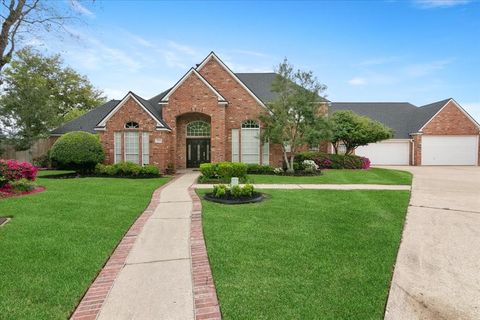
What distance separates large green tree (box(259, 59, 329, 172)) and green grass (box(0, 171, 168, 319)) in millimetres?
10128

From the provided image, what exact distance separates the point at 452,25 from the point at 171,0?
14.3m

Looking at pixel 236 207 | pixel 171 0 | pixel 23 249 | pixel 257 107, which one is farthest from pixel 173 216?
pixel 257 107

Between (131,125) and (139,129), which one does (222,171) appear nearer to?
(139,129)

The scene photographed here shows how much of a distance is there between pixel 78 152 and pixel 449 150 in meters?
31.5

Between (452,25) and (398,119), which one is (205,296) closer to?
(452,25)

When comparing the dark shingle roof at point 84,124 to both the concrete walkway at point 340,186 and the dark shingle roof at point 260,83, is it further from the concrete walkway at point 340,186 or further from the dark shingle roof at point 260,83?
the concrete walkway at point 340,186

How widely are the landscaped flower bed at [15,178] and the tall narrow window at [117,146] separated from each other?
6.80 metres

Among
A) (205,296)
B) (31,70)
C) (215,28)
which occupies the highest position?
(31,70)

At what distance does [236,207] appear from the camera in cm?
814

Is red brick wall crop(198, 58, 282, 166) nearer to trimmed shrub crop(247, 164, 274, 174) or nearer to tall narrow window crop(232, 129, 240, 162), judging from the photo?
tall narrow window crop(232, 129, 240, 162)

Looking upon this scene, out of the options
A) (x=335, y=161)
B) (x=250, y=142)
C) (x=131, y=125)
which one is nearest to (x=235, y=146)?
(x=250, y=142)

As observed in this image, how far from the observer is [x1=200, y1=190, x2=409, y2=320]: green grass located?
10.7 ft

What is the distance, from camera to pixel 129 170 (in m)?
15.8

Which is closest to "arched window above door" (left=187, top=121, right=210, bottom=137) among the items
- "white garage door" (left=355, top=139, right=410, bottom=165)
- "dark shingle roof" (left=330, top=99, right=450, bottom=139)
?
"dark shingle roof" (left=330, top=99, right=450, bottom=139)
